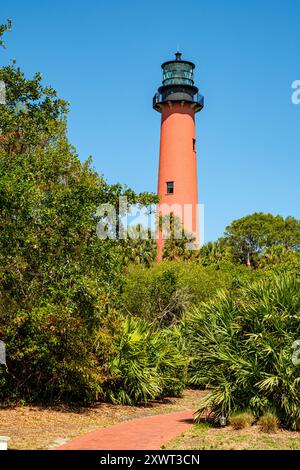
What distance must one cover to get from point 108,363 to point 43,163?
493 centimetres

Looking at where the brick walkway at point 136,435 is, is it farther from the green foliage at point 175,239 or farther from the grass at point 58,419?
the green foliage at point 175,239

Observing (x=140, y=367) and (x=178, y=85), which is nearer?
(x=140, y=367)

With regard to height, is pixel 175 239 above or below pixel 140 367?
above

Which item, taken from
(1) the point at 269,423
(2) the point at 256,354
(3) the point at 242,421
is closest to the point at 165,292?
(2) the point at 256,354

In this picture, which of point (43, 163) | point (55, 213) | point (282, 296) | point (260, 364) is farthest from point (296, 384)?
point (43, 163)

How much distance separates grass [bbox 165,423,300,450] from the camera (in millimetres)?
9695

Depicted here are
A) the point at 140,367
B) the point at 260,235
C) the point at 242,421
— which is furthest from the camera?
the point at 260,235

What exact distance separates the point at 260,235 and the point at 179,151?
14914mm

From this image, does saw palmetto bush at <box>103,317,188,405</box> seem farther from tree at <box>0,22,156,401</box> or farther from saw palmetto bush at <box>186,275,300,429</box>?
saw palmetto bush at <box>186,275,300,429</box>

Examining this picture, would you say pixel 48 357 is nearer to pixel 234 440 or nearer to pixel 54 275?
pixel 54 275

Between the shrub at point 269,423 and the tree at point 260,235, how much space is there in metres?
39.8

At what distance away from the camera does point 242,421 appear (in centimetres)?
1112

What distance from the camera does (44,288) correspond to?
13.1 meters
